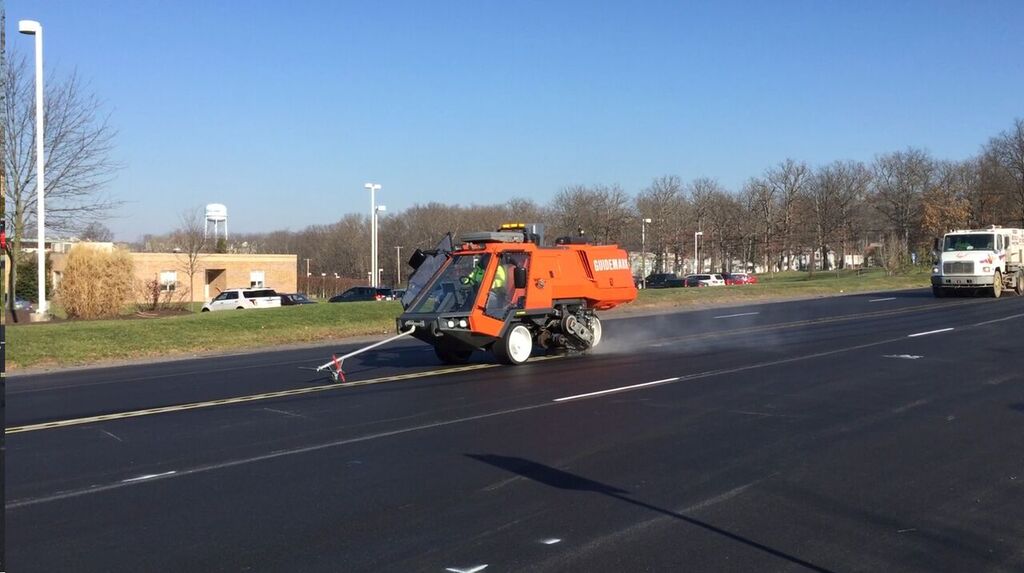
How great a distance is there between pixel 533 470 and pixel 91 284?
26073mm

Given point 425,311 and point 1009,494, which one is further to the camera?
point 425,311

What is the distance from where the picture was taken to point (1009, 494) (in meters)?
7.55

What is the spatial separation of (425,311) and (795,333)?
34.4ft

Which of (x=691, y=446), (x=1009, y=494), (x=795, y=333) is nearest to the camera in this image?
(x=1009, y=494)

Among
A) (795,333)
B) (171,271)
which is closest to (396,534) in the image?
(795,333)

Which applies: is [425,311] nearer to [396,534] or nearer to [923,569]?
[396,534]

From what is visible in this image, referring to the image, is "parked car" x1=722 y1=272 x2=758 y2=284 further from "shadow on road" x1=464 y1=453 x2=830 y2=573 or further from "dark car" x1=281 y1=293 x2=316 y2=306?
"shadow on road" x1=464 y1=453 x2=830 y2=573

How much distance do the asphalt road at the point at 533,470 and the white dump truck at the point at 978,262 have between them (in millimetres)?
22940

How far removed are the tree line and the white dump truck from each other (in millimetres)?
35052

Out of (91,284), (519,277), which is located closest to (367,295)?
(91,284)

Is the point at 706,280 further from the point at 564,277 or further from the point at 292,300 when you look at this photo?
the point at 564,277

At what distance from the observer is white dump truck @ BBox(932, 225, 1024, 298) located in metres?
36.8

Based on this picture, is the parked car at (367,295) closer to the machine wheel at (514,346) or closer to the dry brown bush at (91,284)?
the dry brown bush at (91,284)

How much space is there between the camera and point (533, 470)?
334 inches
